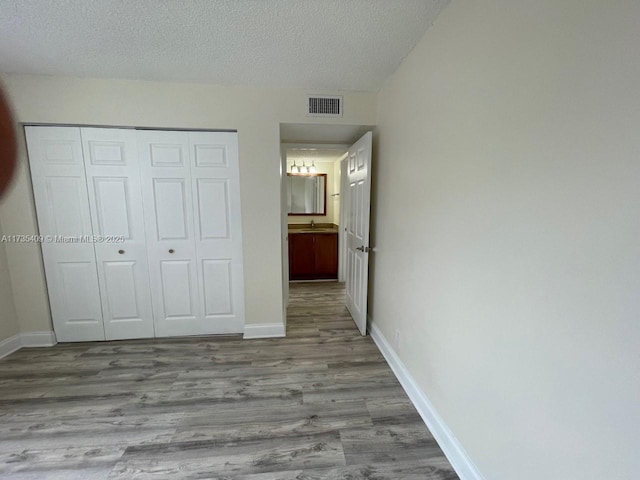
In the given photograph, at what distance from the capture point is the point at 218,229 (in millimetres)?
2469

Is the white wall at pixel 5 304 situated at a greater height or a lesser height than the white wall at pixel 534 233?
lesser

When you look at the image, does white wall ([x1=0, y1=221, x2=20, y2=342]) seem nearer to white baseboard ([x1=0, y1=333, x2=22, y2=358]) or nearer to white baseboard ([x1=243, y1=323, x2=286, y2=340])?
white baseboard ([x1=0, y1=333, x2=22, y2=358])

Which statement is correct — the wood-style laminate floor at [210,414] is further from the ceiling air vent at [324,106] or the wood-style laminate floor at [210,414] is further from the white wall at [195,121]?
the ceiling air vent at [324,106]

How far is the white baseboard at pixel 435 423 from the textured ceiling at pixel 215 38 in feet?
7.40

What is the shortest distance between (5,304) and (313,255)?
11.1 ft

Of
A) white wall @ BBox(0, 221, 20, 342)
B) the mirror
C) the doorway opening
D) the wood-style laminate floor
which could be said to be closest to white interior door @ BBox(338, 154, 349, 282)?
the doorway opening

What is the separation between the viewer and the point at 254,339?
8.30 feet

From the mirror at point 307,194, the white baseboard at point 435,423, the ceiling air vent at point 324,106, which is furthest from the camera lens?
the mirror at point 307,194

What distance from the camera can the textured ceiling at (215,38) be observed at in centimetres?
136

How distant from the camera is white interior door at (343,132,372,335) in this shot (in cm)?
240

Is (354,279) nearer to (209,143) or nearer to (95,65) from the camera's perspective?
(209,143)

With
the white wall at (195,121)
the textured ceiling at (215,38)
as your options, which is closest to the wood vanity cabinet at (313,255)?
the white wall at (195,121)

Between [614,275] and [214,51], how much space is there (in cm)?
231

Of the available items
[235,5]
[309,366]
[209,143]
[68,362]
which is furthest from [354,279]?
[68,362]
